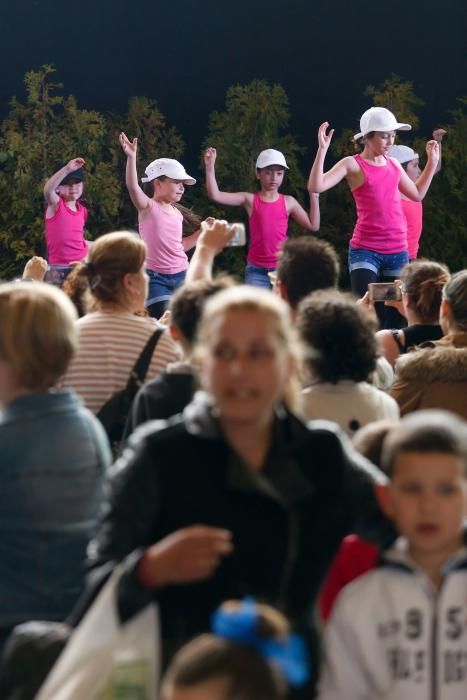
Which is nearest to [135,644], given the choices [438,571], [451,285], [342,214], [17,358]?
[438,571]

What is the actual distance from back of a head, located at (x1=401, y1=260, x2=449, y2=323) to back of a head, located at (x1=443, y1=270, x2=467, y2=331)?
0.46 metres

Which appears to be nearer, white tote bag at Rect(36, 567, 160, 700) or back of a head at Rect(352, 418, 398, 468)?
white tote bag at Rect(36, 567, 160, 700)

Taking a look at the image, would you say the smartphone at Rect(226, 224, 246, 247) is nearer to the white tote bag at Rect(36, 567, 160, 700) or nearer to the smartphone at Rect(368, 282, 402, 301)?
the smartphone at Rect(368, 282, 402, 301)

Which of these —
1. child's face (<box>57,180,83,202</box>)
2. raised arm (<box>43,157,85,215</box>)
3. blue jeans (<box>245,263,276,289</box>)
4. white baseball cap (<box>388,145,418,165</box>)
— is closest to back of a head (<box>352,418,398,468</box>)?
blue jeans (<box>245,263,276,289</box>)

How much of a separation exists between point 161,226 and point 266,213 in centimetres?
117

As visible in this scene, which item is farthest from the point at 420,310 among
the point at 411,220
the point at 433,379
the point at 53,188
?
the point at 53,188

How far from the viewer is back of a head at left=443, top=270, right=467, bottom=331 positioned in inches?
144

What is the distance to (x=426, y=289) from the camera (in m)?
4.18

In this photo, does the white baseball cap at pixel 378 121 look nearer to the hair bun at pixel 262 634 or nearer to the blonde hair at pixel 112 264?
the blonde hair at pixel 112 264

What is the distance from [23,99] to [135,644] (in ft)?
31.3

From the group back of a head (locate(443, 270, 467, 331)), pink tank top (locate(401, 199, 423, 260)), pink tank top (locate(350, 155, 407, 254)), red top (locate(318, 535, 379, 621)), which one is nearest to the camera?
red top (locate(318, 535, 379, 621))

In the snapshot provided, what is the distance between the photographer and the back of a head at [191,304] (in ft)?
10.5

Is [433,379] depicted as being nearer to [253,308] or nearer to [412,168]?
[253,308]

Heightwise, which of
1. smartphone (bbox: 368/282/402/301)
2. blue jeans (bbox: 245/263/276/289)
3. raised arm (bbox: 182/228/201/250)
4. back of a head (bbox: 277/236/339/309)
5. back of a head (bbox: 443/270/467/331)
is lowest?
blue jeans (bbox: 245/263/276/289)
